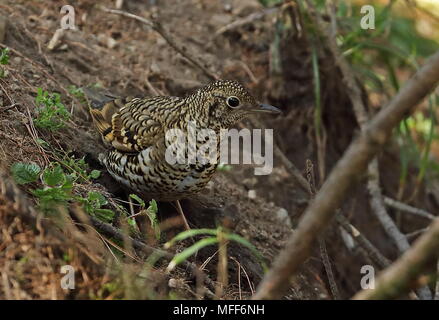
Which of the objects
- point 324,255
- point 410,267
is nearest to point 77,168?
point 324,255

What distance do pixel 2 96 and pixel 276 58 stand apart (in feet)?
8.83

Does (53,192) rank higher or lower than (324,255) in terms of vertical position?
higher

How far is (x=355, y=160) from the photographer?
2.06 meters

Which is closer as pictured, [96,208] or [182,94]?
[96,208]

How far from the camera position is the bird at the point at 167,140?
12.4ft

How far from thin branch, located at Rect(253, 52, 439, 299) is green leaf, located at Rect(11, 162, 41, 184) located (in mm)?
1457

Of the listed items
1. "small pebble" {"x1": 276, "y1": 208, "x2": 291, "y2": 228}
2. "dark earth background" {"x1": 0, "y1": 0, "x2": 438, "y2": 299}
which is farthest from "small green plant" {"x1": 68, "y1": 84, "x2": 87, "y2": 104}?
"small pebble" {"x1": 276, "y1": 208, "x2": 291, "y2": 228}

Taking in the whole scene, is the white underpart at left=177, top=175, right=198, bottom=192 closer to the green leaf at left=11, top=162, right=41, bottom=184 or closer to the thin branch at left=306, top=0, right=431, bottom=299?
the green leaf at left=11, top=162, right=41, bottom=184

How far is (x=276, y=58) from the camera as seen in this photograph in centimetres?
577

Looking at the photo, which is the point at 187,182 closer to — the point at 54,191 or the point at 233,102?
the point at 233,102

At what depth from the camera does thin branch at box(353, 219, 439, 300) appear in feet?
6.39

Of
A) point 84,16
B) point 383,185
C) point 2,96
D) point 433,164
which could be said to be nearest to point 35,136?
point 2,96

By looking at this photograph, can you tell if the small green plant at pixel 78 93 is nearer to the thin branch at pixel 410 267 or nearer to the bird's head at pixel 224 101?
the bird's head at pixel 224 101

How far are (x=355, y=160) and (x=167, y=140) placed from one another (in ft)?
6.44
